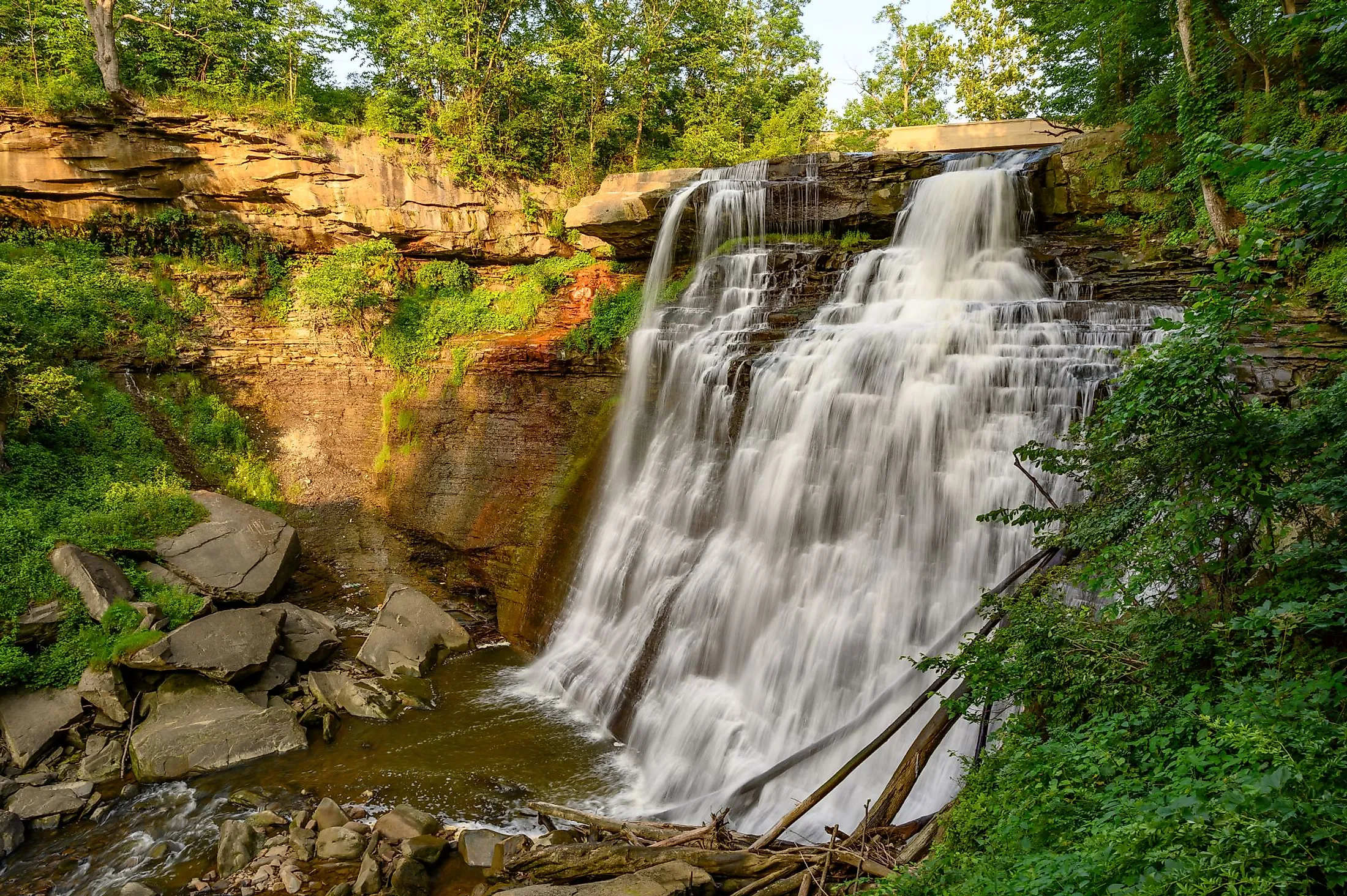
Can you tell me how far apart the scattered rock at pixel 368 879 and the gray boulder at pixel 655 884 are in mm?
1960

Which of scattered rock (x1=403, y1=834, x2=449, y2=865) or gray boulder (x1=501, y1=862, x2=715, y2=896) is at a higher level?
gray boulder (x1=501, y1=862, x2=715, y2=896)

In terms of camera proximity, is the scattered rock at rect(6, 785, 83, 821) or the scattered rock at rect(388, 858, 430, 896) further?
the scattered rock at rect(6, 785, 83, 821)

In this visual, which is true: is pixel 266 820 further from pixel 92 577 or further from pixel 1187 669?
pixel 1187 669

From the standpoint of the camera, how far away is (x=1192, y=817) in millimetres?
2752

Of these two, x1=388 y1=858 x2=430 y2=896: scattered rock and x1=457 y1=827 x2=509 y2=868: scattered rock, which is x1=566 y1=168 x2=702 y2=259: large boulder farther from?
x1=388 y1=858 x2=430 y2=896: scattered rock

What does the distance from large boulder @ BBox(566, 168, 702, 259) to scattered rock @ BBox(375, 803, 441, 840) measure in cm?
1173

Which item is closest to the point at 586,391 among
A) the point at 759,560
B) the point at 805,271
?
the point at 805,271

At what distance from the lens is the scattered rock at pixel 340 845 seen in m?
6.62

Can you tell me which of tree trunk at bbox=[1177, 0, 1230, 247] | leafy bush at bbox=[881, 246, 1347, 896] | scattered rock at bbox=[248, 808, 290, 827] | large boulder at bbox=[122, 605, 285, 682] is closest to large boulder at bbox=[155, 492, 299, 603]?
large boulder at bbox=[122, 605, 285, 682]

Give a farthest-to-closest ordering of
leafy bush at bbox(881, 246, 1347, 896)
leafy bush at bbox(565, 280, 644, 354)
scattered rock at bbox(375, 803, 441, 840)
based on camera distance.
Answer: leafy bush at bbox(565, 280, 644, 354) → scattered rock at bbox(375, 803, 441, 840) → leafy bush at bbox(881, 246, 1347, 896)

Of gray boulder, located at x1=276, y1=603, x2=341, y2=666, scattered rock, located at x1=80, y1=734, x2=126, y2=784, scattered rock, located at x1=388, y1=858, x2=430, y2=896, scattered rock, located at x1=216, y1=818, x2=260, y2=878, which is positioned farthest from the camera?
gray boulder, located at x1=276, y1=603, x2=341, y2=666

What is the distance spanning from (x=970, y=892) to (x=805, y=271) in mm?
11102

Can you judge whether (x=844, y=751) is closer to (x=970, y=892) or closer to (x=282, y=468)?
(x=970, y=892)

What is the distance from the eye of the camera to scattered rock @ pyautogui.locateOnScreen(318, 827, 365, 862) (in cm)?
662
